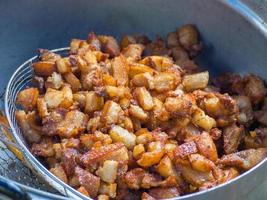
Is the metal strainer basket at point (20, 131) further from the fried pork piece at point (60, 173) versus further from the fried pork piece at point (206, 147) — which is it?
the fried pork piece at point (206, 147)

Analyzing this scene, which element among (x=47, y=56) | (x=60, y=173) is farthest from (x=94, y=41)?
(x=60, y=173)

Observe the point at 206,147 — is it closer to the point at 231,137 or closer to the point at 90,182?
the point at 231,137

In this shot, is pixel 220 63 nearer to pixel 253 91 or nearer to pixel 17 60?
pixel 253 91

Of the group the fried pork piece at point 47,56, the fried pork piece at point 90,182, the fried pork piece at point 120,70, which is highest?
the fried pork piece at point 120,70

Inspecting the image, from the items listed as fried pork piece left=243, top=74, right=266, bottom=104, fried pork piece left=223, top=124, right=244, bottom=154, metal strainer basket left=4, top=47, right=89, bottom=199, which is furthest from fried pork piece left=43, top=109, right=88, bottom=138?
fried pork piece left=243, top=74, right=266, bottom=104

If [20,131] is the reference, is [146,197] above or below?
above

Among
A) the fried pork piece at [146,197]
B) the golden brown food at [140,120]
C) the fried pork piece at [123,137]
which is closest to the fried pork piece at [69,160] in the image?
the golden brown food at [140,120]

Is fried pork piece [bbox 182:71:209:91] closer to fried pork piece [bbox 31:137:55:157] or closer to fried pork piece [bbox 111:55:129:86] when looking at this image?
fried pork piece [bbox 111:55:129:86]

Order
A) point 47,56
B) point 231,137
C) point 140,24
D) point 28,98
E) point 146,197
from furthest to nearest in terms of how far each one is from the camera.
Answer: point 140,24
point 47,56
point 28,98
point 231,137
point 146,197
